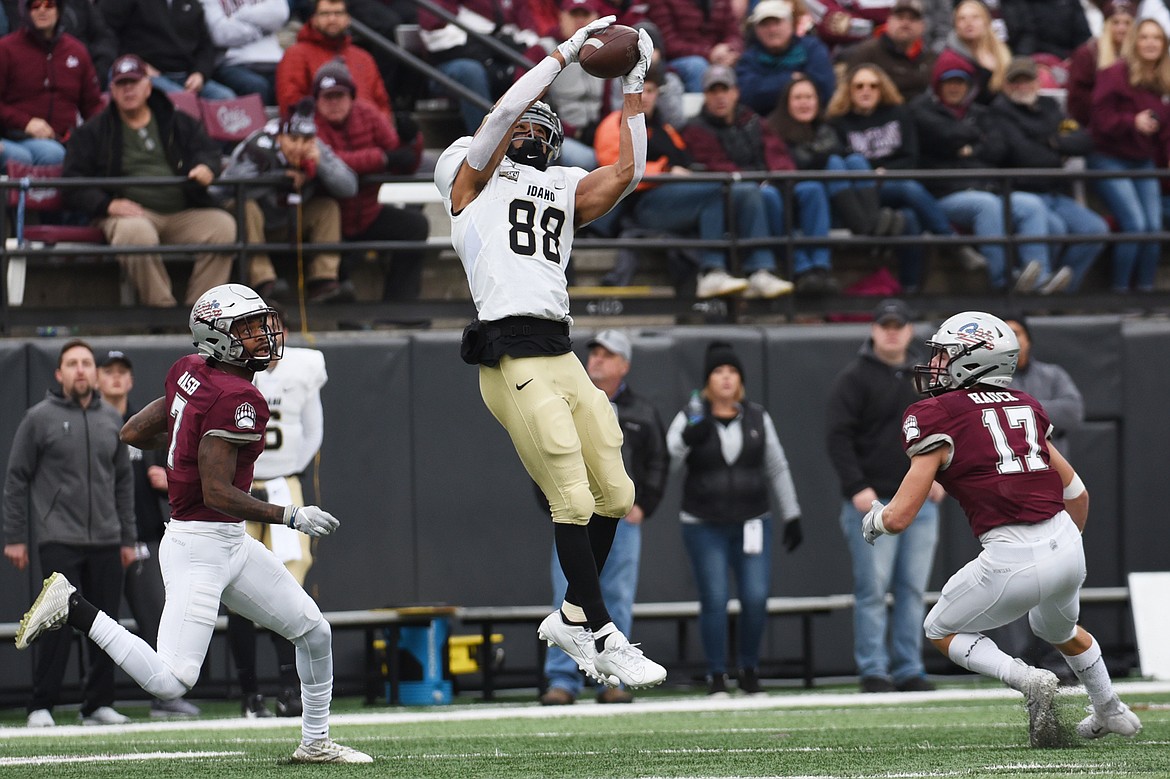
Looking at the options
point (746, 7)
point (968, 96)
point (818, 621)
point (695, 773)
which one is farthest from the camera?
point (746, 7)

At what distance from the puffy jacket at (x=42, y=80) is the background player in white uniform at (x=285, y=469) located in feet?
9.75

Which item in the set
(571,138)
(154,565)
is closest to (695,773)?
(154,565)

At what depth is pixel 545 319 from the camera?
21.4ft

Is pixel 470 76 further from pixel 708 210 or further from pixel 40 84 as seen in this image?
pixel 40 84

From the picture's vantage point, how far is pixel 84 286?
11.6 m

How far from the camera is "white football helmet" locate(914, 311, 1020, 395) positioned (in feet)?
22.2

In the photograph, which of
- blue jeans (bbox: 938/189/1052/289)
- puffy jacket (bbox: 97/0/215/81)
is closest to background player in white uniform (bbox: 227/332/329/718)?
puffy jacket (bbox: 97/0/215/81)

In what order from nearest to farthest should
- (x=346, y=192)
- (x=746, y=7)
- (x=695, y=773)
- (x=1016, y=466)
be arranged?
(x=695, y=773) → (x=1016, y=466) → (x=346, y=192) → (x=746, y=7)

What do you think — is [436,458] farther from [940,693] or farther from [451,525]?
[940,693]

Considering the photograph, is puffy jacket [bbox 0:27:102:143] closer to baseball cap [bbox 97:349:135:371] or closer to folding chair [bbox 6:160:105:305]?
folding chair [bbox 6:160:105:305]

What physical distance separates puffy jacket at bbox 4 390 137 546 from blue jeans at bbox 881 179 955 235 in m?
5.76

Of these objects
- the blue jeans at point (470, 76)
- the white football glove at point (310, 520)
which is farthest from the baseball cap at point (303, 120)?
the white football glove at point (310, 520)

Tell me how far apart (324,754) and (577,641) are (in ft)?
3.76

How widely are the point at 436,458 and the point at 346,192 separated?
6.30ft
